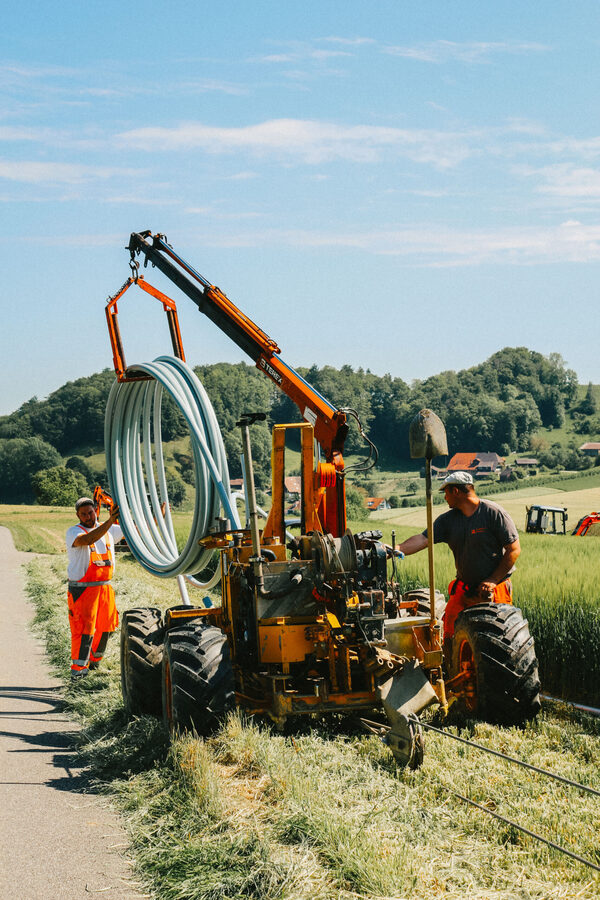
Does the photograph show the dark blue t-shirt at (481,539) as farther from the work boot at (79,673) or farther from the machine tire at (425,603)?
the work boot at (79,673)

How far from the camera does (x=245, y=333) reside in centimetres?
1154

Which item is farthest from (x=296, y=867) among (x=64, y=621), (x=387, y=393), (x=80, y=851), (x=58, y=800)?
(x=387, y=393)

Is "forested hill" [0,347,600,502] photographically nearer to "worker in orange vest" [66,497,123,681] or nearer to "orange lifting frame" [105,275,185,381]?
"orange lifting frame" [105,275,185,381]

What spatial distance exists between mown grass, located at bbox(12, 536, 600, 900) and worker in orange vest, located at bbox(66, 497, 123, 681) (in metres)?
2.25

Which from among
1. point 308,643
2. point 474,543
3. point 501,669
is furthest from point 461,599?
point 308,643

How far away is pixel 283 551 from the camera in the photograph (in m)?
7.50

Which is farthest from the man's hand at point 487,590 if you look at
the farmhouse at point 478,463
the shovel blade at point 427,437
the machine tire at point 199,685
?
the farmhouse at point 478,463

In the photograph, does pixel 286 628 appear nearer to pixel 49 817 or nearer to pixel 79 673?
pixel 49 817

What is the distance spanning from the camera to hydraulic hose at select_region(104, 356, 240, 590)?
912 cm

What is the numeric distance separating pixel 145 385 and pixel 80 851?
7019 mm

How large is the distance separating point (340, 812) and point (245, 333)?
7249 mm

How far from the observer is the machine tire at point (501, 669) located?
6934 millimetres

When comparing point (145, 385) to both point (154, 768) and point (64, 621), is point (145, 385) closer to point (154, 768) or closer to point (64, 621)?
point (64, 621)

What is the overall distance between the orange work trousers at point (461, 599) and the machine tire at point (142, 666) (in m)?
2.59
